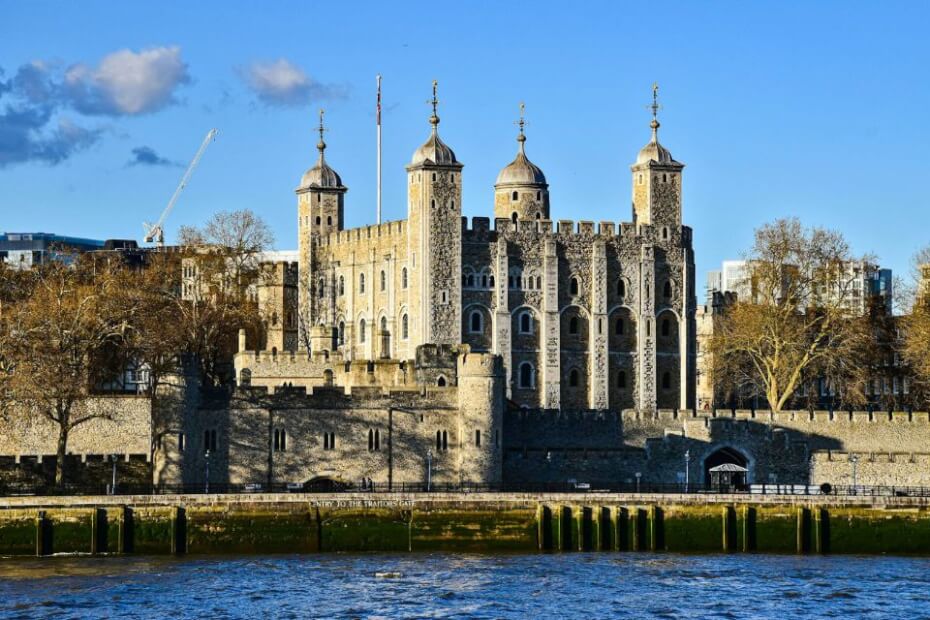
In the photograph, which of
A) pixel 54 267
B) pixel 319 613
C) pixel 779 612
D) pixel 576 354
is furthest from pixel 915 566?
pixel 54 267

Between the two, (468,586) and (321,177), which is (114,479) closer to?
(468,586)

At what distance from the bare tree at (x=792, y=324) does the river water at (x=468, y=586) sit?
35.0 metres

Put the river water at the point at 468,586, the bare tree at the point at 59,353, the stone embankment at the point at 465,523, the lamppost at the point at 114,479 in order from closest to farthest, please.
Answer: the river water at the point at 468,586 < the stone embankment at the point at 465,523 < the lamppost at the point at 114,479 < the bare tree at the point at 59,353

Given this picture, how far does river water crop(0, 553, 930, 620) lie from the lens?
248 ft

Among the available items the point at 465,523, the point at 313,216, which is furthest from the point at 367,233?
the point at 465,523

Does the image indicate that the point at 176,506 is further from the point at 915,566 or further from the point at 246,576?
the point at 915,566

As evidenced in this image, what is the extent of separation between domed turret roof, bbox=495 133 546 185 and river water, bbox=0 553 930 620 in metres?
53.1

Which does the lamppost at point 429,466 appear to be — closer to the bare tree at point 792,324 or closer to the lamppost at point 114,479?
the lamppost at point 114,479

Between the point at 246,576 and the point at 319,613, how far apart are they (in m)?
7.44

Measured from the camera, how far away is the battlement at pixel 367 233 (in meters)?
130

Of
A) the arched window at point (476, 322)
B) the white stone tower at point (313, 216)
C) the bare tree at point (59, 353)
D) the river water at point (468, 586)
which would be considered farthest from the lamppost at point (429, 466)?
the white stone tower at point (313, 216)

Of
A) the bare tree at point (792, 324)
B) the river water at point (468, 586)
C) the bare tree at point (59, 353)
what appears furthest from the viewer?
the bare tree at point (792, 324)

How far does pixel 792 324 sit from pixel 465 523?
1509 inches

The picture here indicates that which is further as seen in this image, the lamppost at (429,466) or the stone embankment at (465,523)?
the lamppost at (429,466)
